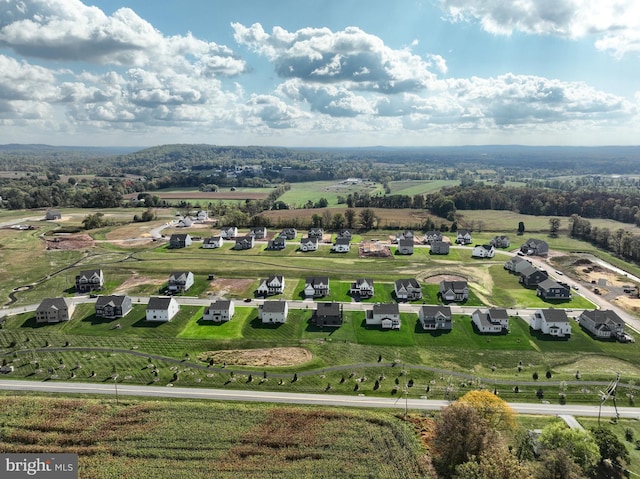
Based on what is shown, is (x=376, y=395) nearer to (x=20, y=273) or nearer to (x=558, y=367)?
(x=558, y=367)

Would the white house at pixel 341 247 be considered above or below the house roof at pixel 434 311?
above

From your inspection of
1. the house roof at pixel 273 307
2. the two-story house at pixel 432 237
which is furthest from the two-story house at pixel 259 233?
the house roof at pixel 273 307

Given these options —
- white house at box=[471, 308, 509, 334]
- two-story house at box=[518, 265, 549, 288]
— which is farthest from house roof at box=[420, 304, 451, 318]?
two-story house at box=[518, 265, 549, 288]

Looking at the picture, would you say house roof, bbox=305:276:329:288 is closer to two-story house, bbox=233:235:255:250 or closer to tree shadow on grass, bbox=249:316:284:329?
tree shadow on grass, bbox=249:316:284:329

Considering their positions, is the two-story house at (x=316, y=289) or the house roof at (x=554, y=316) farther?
the two-story house at (x=316, y=289)

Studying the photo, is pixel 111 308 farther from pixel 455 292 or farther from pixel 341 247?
pixel 455 292

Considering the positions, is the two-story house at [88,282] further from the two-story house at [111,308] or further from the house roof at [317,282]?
the house roof at [317,282]
